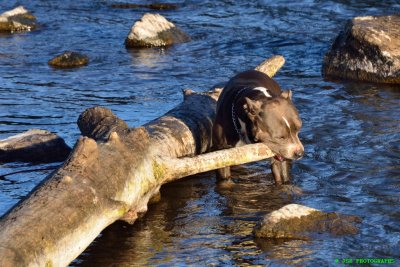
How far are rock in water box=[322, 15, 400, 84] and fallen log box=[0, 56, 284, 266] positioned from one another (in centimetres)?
551

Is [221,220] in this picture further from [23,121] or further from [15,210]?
[23,121]

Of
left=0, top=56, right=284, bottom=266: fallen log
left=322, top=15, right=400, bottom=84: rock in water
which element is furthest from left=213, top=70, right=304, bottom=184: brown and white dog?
left=322, top=15, right=400, bottom=84: rock in water

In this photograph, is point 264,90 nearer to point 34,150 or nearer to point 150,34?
point 34,150

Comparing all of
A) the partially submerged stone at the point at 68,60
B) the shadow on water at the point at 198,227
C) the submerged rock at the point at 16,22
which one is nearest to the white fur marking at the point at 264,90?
the shadow on water at the point at 198,227

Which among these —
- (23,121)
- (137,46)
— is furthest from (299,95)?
(137,46)

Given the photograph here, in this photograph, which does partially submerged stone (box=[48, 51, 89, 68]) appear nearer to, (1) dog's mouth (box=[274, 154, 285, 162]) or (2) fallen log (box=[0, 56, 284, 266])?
(2) fallen log (box=[0, 56, 284, 266])

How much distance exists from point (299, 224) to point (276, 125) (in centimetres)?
143

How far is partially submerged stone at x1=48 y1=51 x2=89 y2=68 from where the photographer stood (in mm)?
16734

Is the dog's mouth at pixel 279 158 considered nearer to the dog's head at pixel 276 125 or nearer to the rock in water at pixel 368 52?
the dog's head at pixel 276 125

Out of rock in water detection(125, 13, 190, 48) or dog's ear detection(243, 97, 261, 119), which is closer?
dog's ear detection(243, 97, 261, 119)

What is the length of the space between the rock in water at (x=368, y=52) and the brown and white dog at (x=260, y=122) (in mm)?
4503

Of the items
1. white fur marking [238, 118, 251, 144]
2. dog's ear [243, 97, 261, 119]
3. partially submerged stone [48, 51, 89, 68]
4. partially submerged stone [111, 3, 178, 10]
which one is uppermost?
dog's ear [243, 97, 261, 119]

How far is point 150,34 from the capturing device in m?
18.4

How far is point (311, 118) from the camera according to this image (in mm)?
12453
